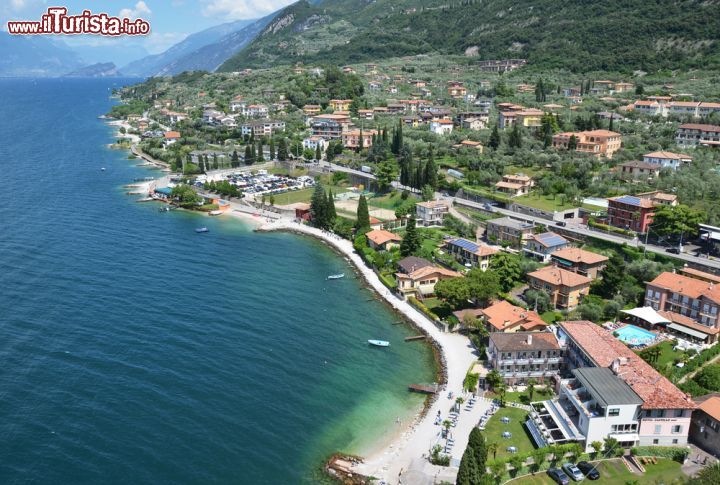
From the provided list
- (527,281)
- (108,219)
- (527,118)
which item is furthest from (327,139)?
(527,281)

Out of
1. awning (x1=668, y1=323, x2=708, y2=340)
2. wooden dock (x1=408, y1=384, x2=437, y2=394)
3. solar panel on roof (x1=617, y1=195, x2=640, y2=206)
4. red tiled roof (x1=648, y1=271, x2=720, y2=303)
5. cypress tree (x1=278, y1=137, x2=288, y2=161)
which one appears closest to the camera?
wooden dock (x1=408, y1=384, x2=437, y2=394)

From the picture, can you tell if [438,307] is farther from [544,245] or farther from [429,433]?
[429,433]

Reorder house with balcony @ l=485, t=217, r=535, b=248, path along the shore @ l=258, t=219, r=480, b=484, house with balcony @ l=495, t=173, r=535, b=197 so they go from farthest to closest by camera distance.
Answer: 1. house with balcony @ l=495, t=173, r=535, b=197
2. house with balcony @ l=485, t=217, r=535, b=248
3. path along the shore @ l=258, t=219, r=480, b=484

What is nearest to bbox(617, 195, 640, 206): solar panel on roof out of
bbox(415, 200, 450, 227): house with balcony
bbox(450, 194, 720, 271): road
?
bbox(450, 194, 720, 271): road

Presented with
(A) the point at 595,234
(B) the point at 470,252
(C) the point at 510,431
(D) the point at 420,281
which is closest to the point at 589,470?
(C) the point at 510,431

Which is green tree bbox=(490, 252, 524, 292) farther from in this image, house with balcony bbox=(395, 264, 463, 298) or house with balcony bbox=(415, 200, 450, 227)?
house with balcony bbox=(415, 200, 450, 227)

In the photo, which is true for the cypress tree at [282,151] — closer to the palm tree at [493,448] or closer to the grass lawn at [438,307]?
the grass lawn at [438,307]

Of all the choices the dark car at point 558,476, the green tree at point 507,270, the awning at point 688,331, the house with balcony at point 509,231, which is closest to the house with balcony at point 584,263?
the green tree at point 507,270
